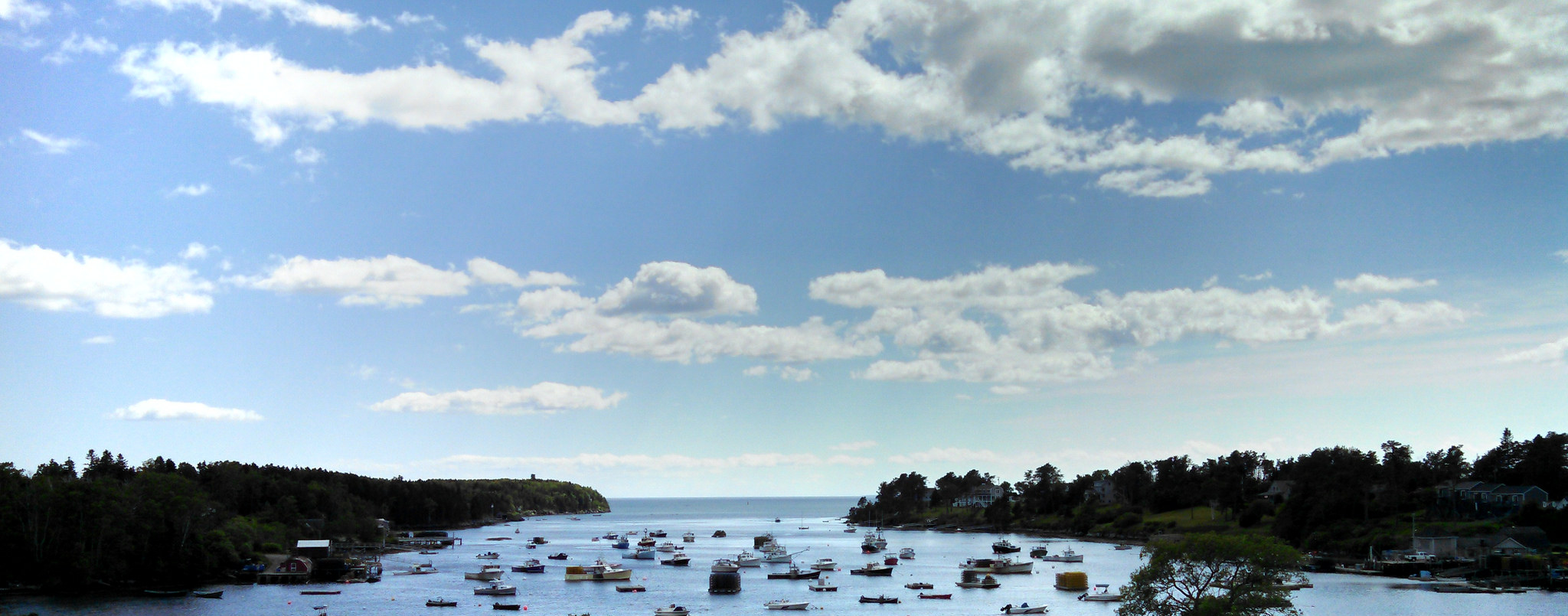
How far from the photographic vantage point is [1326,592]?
10206 cm

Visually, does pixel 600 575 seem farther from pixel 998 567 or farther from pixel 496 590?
pixel 998 567

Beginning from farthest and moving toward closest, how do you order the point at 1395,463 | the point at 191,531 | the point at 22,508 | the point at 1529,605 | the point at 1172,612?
the point at 1395,463
the point at 191,531
the point at 22,508
the point at 1529,605
the point at 1172,612

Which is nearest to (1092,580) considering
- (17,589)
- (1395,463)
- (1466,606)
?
(1466,606)

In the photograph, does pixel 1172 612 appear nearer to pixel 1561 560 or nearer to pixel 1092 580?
pixel 1092 580

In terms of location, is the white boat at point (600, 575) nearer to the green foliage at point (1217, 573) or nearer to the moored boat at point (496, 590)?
the moored boat at point (496, 590)

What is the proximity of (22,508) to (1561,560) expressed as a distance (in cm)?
15317

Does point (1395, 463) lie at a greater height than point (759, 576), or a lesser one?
greater

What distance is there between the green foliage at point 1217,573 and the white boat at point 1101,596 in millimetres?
50044

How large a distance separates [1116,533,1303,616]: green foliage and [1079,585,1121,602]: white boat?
50044 millimetres

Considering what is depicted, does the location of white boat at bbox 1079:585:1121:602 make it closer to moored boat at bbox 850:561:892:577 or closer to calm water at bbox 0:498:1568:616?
calm water at bbox 0:498:1568:616

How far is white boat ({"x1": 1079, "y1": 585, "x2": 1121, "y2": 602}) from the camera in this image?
338ft

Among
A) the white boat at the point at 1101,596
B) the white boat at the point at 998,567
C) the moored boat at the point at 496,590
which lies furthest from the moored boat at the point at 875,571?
the moored boat at the point at 496,590

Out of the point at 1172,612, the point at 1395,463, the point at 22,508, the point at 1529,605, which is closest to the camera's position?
the point at 1172,612

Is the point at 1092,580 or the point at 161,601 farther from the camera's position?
the point at 1092,580
